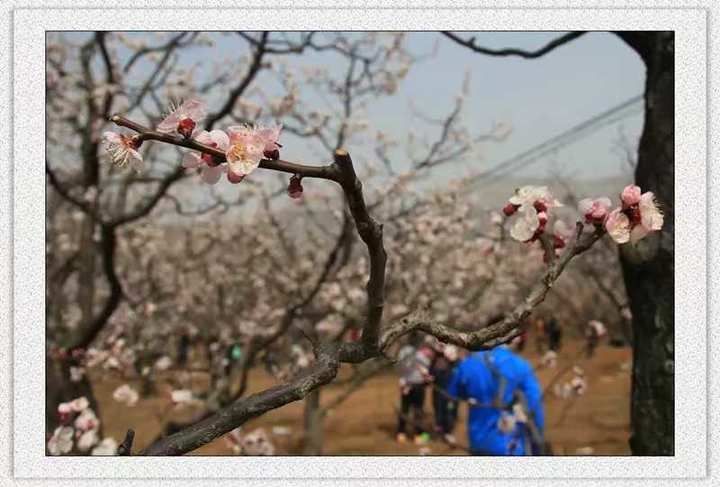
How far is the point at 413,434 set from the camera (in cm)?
488

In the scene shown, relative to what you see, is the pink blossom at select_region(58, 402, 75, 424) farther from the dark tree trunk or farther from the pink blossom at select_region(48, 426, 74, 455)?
the dark tree trunk

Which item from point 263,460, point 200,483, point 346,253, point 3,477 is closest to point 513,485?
point 263,460

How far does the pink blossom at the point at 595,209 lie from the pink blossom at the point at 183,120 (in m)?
0.46

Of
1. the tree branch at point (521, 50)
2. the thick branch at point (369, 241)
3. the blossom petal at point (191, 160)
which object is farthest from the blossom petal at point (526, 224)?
the tree branch at point (521, 50)

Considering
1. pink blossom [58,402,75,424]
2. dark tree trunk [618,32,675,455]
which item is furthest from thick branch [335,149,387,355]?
pink blossom [58,402,75,424]

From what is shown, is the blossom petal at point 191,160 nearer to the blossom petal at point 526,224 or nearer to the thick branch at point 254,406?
the thick branch at point 254,406

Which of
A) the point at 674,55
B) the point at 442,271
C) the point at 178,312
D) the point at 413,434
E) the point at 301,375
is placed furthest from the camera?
the point at 178,312

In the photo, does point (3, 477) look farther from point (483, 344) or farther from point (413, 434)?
point (413, 434)

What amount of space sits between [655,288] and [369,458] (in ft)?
2.08

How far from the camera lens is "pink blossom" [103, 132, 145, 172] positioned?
726mm

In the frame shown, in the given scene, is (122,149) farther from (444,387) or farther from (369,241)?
(444,387)

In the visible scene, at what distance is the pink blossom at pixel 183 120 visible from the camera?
691mm

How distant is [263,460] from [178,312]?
21.7ft

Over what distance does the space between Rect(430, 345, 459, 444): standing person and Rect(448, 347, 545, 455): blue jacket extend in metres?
0.08
